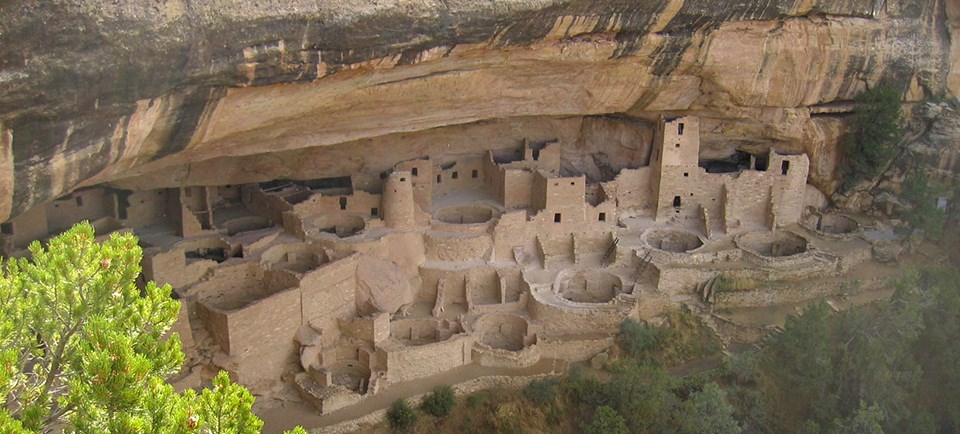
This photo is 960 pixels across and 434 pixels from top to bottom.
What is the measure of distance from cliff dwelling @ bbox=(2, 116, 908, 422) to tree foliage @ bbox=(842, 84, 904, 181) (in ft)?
3.40

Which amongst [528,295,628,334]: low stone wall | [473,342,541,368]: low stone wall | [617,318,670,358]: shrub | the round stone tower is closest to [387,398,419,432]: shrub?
[473,342,541,368]: low stone wall

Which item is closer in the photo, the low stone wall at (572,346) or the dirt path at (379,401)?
the dirt path at (379,401)

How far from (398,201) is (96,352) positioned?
391 inches

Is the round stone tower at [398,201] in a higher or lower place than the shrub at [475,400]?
higher

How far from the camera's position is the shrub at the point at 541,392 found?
1344 centimetres

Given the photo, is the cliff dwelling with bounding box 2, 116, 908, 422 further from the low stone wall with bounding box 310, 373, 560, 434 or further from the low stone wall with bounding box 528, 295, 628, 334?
the low stone wall with bounding box 310, 373, 560, 434

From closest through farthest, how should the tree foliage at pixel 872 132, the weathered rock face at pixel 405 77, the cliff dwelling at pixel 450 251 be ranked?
1. the weathered rock face at pixel 405 77
2. the cliff dwelling at pixel 450 251
3. the tree foliage at pixel 872 132

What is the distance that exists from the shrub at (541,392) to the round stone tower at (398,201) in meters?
3.64

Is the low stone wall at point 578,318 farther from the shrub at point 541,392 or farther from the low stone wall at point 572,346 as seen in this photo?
the shrub at point 541,392

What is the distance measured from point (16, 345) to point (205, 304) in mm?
6698

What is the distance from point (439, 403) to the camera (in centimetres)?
1312

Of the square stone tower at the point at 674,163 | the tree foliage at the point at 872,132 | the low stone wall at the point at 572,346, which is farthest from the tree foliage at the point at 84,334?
the tree foliage at the point at 872,132

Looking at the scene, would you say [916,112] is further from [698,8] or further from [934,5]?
[698,8]

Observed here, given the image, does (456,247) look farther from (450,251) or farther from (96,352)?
(96,352)
